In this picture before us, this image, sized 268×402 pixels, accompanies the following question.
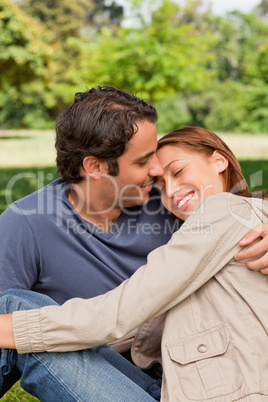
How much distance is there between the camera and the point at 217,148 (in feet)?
8.24

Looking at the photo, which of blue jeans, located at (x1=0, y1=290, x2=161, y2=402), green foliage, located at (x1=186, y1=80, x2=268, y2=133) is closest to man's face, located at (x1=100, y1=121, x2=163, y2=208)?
blue jeans, located at (x1=0, y1=290, x2=161, y2=402)

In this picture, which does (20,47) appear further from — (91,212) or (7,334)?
(7,334)

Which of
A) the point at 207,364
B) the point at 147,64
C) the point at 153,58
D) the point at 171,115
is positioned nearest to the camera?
the point at 207,364

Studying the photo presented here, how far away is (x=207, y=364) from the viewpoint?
1.82 metres

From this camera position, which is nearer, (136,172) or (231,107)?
(136,172)

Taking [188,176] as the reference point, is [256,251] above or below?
below

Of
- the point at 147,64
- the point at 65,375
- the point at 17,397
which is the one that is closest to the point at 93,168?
the point at 65,375

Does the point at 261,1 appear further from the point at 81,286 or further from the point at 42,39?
the point at 81,286

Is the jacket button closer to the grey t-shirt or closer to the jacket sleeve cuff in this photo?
the jacket sleeve cuff

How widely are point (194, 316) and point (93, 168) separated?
1064 mm

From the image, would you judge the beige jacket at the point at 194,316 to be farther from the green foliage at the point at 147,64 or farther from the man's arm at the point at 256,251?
the green foliage at the point at 147,64

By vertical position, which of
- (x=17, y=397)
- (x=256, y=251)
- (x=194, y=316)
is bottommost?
(x=17, y=397)

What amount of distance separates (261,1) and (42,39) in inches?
1533

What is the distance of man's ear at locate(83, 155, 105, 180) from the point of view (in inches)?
104
